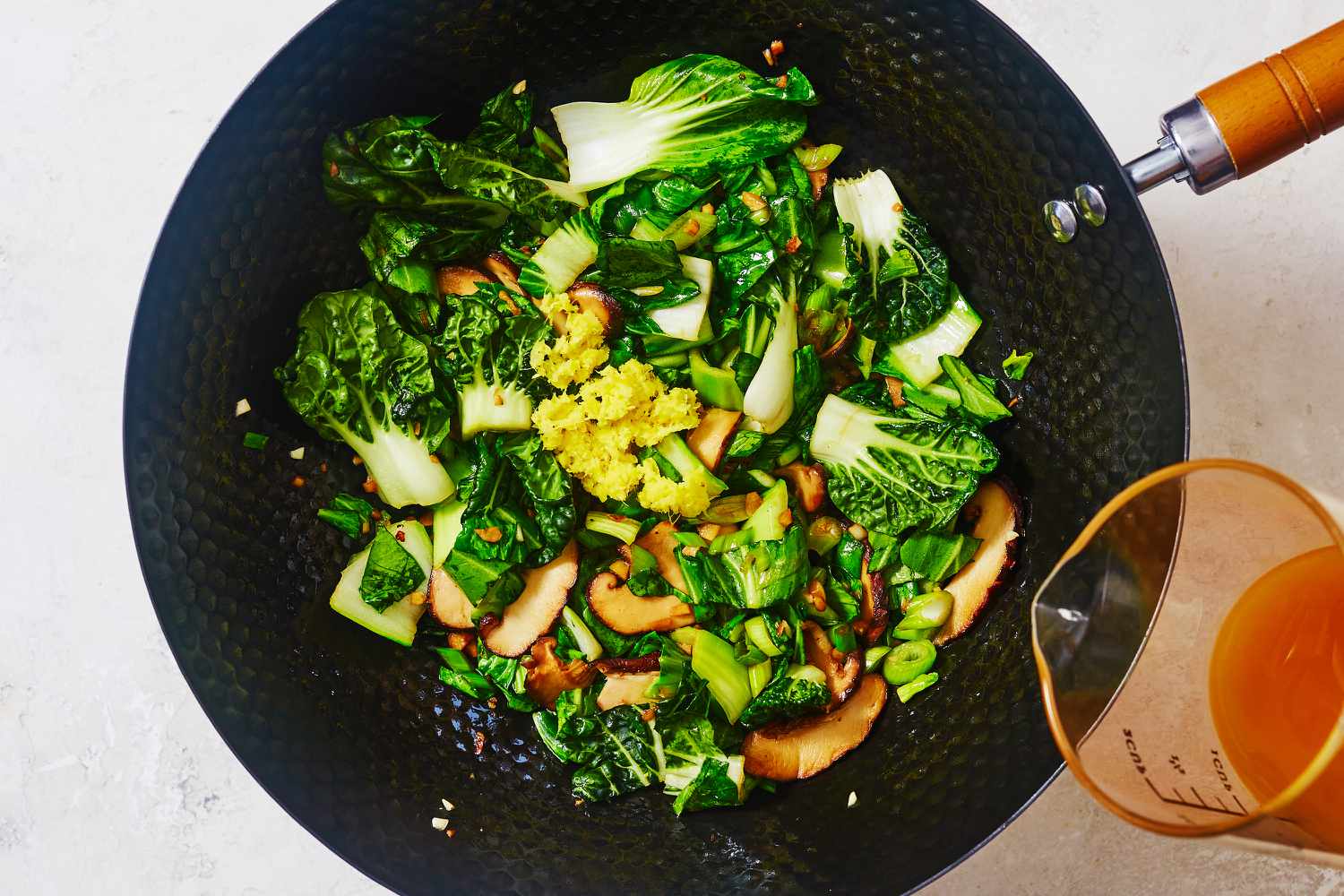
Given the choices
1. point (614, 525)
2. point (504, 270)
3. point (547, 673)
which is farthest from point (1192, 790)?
point (504, 270)

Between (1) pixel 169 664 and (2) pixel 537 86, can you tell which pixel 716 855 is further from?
(2) pixel 537 86

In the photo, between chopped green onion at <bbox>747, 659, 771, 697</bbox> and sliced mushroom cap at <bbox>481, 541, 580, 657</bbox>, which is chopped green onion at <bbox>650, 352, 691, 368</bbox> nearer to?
sliced mushroom cap at <bbox>481, 541, 580, 657</bbox>

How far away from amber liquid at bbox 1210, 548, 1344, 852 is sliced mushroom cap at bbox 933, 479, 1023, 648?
79 centimetres

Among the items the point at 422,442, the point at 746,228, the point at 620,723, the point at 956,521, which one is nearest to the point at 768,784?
the point at 620,723

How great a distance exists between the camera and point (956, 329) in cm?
289

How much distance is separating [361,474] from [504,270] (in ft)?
2.47

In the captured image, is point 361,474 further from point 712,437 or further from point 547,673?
point 712,437

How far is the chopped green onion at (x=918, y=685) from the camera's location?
2.88m

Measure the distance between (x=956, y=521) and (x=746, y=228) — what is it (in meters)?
1.04

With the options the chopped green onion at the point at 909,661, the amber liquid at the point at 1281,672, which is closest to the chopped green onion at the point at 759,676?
the chopped green onion at the point at 909,661

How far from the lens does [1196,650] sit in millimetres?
2061

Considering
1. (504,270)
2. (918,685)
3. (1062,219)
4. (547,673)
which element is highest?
(504,270)

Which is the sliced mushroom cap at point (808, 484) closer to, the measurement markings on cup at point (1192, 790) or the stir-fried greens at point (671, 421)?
the stir-fried greens at point (671, 421)

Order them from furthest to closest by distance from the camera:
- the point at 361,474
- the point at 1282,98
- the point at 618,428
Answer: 1. the point at 361,474
2. the point at 618,428
3. the point at 1282,98
